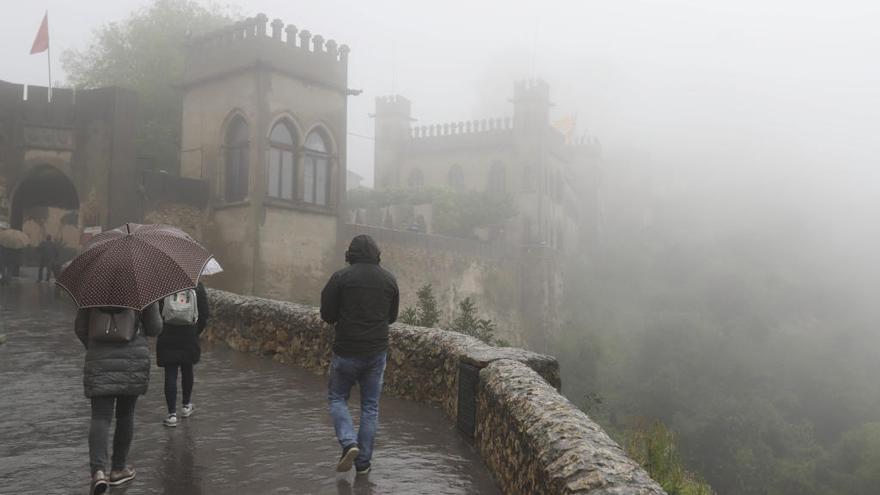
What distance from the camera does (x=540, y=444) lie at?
4367 millimetres

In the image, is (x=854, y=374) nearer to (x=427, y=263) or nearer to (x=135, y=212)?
(x=427, y=263)

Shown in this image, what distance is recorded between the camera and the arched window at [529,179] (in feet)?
154

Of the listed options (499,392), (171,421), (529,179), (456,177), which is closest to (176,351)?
(171,421)

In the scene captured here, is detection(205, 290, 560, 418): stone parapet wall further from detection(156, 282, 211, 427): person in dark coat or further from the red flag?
the red flag

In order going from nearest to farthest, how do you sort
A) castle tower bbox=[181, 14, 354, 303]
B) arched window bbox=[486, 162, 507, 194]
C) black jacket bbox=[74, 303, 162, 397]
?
1. black jacket bbox=[74, 303, 162, 397]
2. castle tower bbox=[181, 14, 354, 303]
3. arched window bbox=[486, 162, 507, 194]

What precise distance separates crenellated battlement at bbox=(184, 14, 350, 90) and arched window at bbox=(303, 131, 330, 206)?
1.78m

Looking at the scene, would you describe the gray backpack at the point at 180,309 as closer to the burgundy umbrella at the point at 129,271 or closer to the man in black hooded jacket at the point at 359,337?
the burgundy umbrella at the point at 129,271

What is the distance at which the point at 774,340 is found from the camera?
42.6 meters

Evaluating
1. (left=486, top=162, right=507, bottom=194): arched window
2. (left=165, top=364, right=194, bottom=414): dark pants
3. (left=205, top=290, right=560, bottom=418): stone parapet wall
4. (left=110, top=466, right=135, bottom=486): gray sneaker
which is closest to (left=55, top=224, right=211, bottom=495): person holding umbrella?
(left=110, top=466, right=135, bottom=486): gray sneaker

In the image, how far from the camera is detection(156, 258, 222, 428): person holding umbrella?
23.2 feet

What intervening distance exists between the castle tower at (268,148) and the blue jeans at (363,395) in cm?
1681

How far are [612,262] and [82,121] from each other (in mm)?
37219

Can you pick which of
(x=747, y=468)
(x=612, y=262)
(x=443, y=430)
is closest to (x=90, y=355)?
(x=443, y=430)

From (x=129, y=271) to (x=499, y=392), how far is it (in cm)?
263
